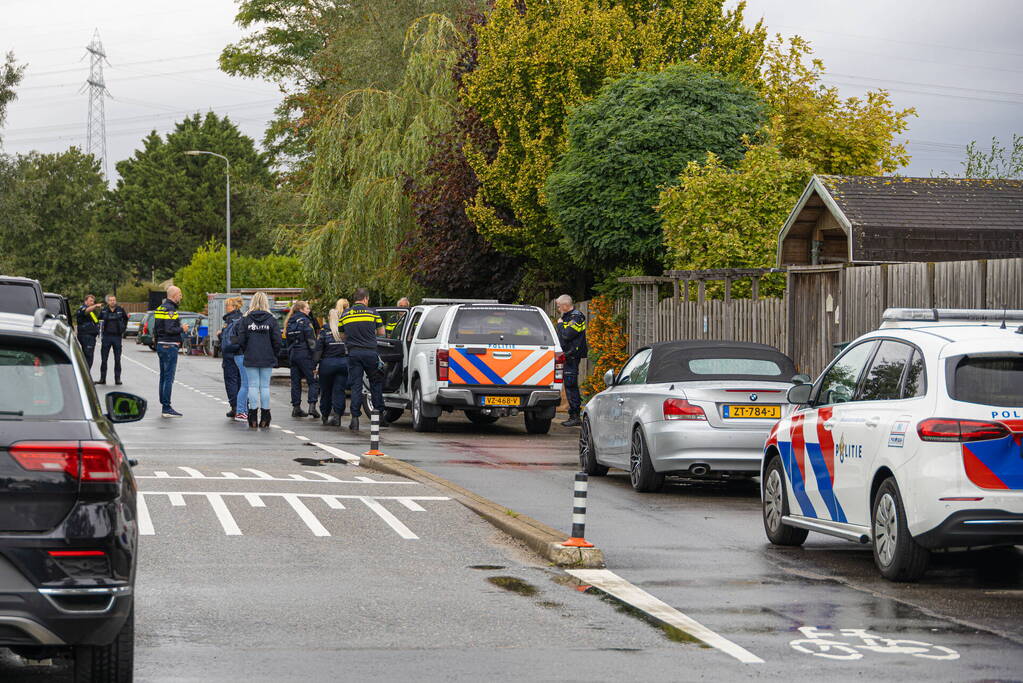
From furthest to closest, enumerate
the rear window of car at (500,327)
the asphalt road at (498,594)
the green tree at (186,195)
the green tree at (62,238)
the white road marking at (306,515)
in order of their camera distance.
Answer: the green tree at (186,195) < the green tree at (62,238) < the rear window of car at (500,327) < the white road marking at (306,515) < the asphalt road at (498,594)

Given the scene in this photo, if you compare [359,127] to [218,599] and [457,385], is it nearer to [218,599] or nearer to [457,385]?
[457,385]

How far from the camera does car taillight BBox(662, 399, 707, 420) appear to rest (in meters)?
14.5

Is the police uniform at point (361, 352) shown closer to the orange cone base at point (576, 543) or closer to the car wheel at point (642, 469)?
the car wheel at point (642, 469)

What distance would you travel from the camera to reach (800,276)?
2073cm

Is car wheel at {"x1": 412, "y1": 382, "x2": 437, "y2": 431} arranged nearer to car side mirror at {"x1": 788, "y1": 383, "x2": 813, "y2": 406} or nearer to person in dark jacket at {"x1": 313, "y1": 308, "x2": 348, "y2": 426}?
person in dark jacket at {"x1": 313, "y1": 308, "x2": 348, "y2": 426}

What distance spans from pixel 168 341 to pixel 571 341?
6.71 m

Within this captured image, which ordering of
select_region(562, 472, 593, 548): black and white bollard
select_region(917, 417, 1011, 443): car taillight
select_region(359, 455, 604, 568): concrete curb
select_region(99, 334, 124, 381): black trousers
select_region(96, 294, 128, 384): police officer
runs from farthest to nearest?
select_region(96, 294, 128, 384): police officer
select_region(99, 334, 124, 381): black trousers
select_region(562, 472, 593, 548): black and white bollard
select_region(359, 455, 604, 568): concrete curb
select_region(917, 417, 1011, 443): car taillight

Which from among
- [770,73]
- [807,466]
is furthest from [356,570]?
[770,73]

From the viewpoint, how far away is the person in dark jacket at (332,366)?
77.9 feet

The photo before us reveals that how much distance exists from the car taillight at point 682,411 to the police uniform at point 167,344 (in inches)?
499

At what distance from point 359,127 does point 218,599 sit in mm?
32905

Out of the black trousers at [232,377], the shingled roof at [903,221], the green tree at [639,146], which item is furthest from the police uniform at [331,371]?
the shingled roof at [903,221]

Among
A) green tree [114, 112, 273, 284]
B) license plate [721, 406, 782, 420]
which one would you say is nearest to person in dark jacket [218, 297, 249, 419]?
license plate [721, 406, 782, 420]

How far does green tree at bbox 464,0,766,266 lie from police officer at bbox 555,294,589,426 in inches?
260
